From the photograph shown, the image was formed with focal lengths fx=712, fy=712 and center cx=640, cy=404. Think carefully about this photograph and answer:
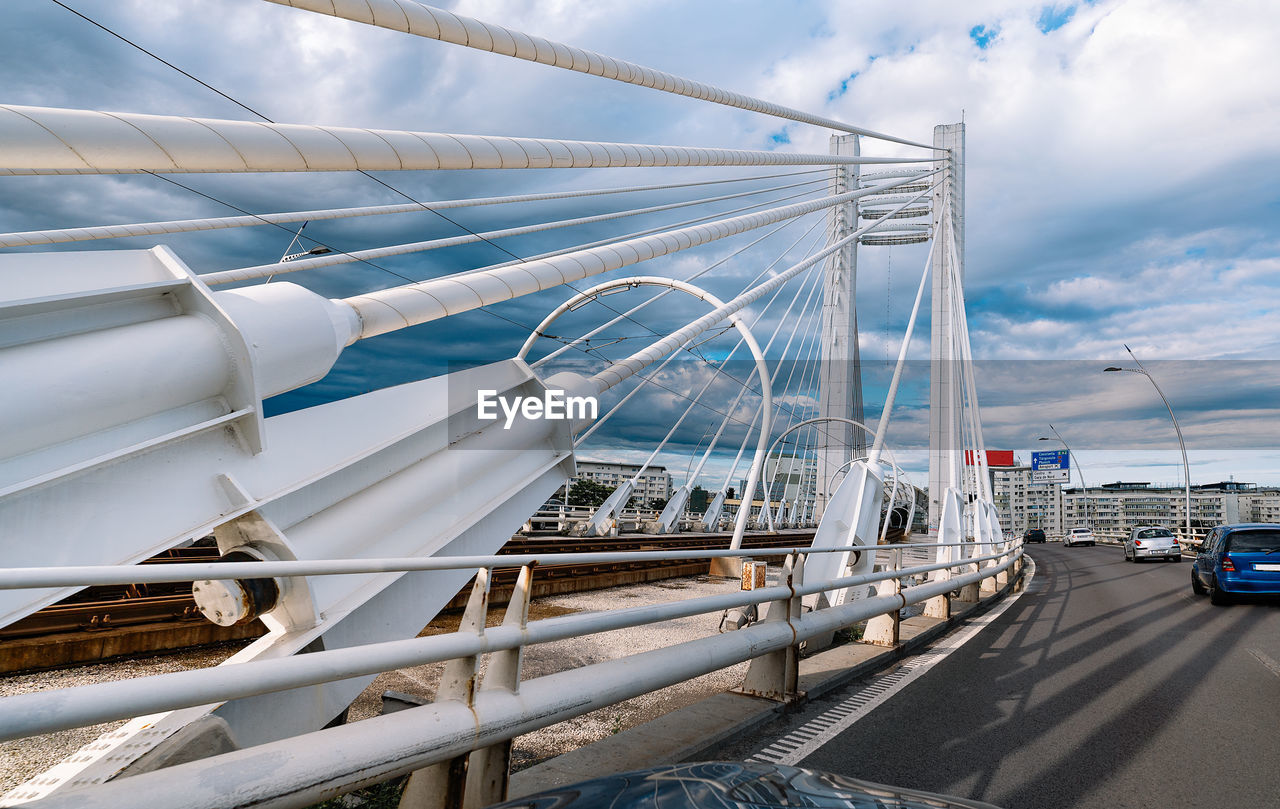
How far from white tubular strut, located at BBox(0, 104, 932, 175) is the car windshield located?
14955 millimetres

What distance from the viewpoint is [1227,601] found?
13.7 meters

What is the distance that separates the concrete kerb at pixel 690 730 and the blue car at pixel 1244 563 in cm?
1044

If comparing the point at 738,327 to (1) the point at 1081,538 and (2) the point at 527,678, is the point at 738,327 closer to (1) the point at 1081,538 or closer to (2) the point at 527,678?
(2) the point at 527,678

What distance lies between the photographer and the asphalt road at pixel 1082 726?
13.0 ft

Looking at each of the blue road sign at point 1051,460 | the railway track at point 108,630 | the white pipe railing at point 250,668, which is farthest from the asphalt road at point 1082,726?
the blue road sign at point 1051,460

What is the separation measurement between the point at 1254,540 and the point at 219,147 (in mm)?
17532

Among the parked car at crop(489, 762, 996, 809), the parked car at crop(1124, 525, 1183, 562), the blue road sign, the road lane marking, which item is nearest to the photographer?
the parked car at crop(489, 762, 996, 809)

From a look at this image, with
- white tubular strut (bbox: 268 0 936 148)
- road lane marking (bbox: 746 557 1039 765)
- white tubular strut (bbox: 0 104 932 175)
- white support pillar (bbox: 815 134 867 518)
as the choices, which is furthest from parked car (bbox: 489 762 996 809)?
white support pillar (bbox: 815 134 867 518)

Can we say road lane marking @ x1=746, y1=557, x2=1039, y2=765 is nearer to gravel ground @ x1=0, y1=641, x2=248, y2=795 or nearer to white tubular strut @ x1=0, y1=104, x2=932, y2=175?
gravel ground @ x1=0, y1=641, x2=248, y2=795

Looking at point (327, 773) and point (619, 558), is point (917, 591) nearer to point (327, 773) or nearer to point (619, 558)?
point (619, 558)

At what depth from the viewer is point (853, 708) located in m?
5.46

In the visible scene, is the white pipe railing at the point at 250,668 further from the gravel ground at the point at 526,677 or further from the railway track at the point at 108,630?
the railway track at the point at 108,630

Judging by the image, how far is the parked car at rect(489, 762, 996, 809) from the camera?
76.8 inches

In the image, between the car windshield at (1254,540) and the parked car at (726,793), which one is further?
the car windshield at (1254,540)
